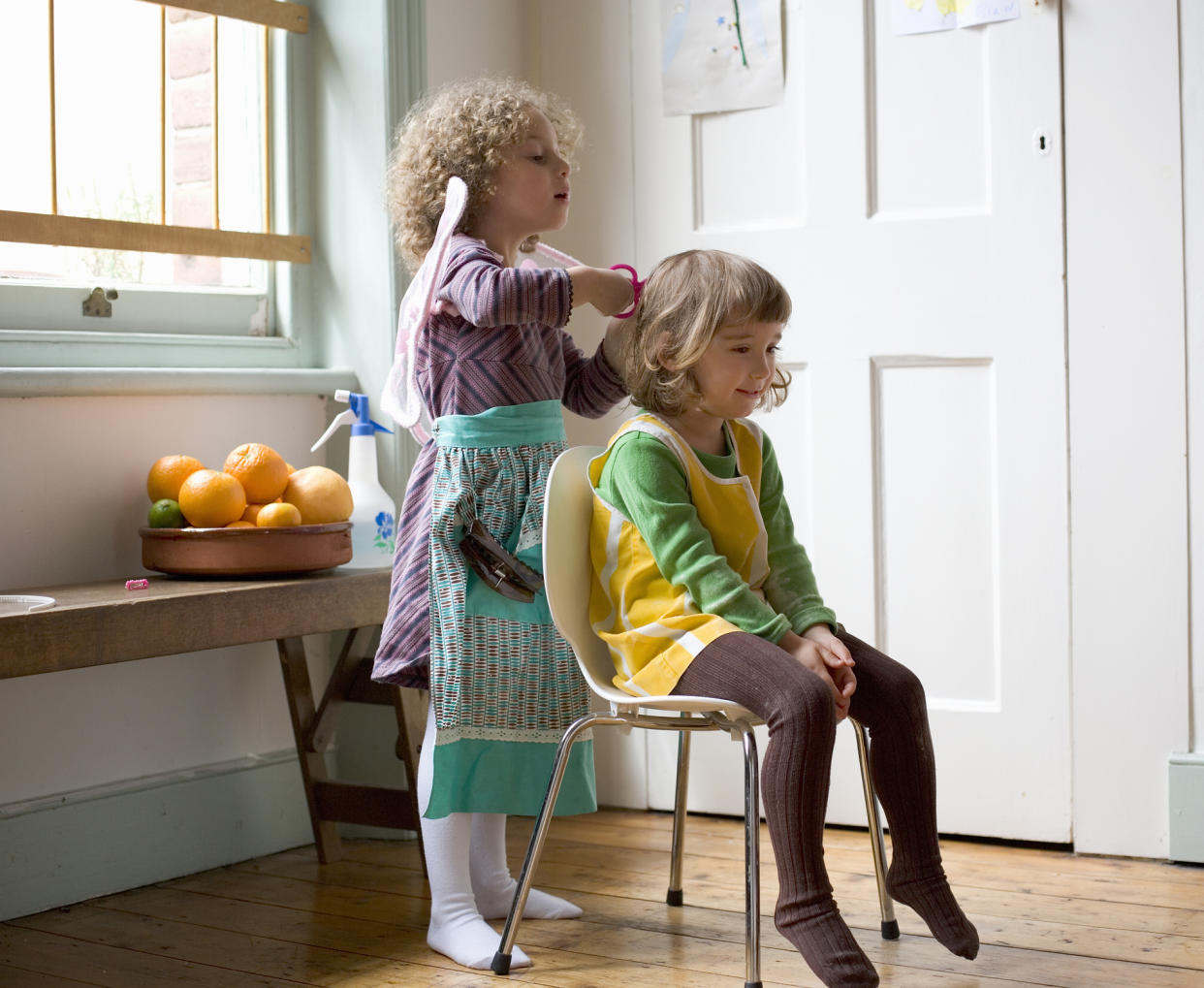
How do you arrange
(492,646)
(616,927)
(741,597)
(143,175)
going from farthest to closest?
(143,175), (616,927), (492,646), (741,597)

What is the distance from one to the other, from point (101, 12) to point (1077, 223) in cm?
162

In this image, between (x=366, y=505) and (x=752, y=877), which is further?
(x=366, y=505)

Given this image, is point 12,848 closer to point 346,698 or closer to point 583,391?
point 346,698

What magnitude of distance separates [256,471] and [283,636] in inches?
10.3

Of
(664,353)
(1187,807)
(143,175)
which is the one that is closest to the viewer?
(664,353)

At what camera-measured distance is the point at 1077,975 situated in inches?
70.2

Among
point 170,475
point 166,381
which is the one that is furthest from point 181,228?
point 170,475

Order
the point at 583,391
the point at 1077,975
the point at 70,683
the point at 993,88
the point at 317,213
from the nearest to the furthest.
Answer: the point at 1077,975 < the point at 583,391 < the point at 70,683 < the point at 993,88 < the point at 317,213

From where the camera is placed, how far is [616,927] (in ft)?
6.66

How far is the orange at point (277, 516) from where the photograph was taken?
211 cm

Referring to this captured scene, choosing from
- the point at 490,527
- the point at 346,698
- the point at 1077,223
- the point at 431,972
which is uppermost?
the point at 1077,223

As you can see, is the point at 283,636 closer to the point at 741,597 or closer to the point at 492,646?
the point at 492,646

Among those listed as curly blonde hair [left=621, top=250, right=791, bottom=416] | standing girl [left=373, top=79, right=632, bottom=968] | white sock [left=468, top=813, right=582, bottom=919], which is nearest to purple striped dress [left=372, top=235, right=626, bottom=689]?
standing girl [left=373, top=79, right=632, bottom=968]

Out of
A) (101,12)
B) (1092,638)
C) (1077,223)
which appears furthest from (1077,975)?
(101,12)
